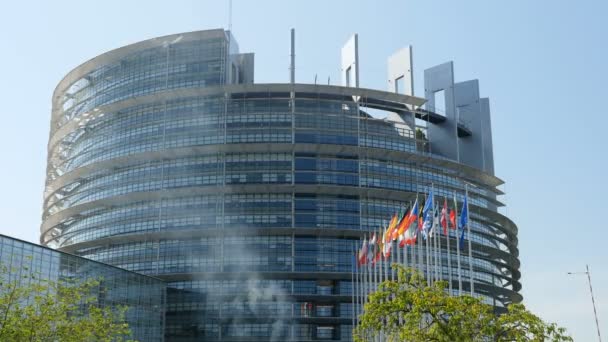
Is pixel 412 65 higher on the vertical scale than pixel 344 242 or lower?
higher

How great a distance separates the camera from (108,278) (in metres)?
91.1

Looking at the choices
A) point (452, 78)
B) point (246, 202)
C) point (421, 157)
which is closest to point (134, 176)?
point (246, 202)

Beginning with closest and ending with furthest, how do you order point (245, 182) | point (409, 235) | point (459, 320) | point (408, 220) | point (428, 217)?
point (459, 320), point (428, 217), point (409, 235), point (408, 220), point (245, 182)

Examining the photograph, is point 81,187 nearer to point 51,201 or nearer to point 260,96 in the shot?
point 51,201

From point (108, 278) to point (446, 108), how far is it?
56.9 metres

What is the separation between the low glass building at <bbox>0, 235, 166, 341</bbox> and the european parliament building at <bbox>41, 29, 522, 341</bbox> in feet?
18.4

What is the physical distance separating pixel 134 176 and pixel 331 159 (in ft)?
91.4

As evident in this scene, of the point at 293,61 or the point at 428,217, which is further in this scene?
the point at 293,61

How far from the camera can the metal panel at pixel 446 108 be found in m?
119

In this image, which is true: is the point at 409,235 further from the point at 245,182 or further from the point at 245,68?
the point at 245,68

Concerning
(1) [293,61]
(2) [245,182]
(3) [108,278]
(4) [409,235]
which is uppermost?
(1) [293,61]

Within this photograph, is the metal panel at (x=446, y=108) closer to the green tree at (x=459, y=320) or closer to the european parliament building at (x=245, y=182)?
the european parliament building at (x=245, y=182)

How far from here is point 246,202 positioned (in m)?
108

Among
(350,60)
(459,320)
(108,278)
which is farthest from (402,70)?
(459,320)
